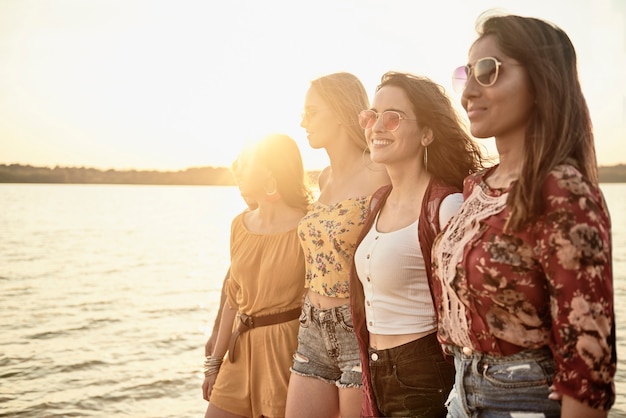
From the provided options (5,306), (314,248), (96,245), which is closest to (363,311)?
(314,248)

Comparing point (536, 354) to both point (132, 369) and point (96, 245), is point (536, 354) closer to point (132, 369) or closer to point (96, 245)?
point (132, 369)

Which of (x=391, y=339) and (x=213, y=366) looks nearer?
(x=391, y=339)

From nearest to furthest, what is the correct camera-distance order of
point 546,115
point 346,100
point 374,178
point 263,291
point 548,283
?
point 548,283
point 546,115
point 374,178
point 346,100
point 263,291

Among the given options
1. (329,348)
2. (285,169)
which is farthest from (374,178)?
(329,348)

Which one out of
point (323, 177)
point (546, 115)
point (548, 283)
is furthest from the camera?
point (323, 177)

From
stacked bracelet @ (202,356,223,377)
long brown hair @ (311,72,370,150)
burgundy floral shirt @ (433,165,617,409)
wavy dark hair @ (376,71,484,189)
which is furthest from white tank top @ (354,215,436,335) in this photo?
stacked bracelet @ (202,356,223,377)

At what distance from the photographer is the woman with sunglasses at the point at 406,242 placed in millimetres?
2822

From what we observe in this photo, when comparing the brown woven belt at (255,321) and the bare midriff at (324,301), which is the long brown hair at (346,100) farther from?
the brown woven belt at (255,321)

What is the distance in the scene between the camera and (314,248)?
3.68 m

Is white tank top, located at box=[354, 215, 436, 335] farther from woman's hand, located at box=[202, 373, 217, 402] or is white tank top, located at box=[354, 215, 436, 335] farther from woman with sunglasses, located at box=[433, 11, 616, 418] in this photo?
woman's hand, located at box=[202, 373, 217, 402]

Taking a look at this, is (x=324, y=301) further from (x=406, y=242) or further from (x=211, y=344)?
(x=211, y=344)

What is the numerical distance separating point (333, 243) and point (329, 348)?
0.59m

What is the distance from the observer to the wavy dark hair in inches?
124

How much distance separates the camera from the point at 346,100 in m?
3.94
